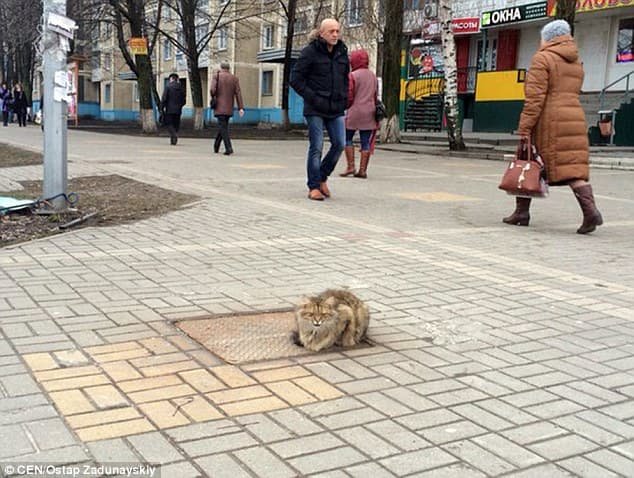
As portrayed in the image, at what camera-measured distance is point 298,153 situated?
63.1 ft

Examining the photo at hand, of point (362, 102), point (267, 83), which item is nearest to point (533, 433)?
point (362, 102)

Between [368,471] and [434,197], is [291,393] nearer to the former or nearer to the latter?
[368,471]

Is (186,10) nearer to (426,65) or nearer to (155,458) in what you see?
(426,65)

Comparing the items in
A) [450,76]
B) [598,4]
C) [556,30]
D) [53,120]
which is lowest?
[53,120]

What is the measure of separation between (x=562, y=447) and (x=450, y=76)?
17471mm

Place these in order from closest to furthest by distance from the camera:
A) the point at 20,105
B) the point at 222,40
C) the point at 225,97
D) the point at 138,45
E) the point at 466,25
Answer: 1. the point at 225,97
2. the point at 138,45
3. the point at 466,25
4. the point at 20,105
5. the point at 222,40

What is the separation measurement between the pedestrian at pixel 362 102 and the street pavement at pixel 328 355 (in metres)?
4.26

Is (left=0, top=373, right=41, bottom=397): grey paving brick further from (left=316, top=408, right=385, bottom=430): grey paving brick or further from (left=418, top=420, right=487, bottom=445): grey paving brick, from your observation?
(left=418, top=420, right=487, bottom=445): grey paving brick

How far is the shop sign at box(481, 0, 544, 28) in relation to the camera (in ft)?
83.2

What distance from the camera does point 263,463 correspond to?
265 cm

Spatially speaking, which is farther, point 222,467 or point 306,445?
point 306,445

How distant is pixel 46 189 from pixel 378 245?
3659 mm

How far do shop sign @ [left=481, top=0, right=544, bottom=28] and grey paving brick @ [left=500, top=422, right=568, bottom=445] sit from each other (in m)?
24.6

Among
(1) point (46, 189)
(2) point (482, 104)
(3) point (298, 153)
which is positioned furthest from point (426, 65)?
(1) point (46, 189)
